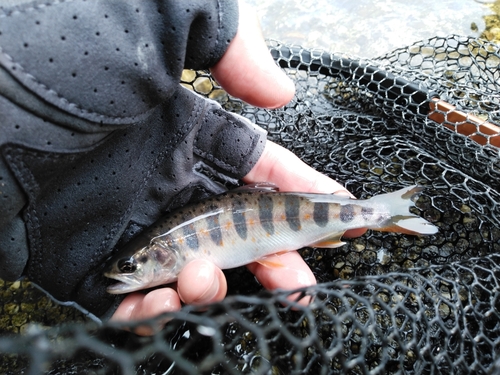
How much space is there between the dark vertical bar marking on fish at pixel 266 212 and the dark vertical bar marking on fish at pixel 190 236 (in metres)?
0.38

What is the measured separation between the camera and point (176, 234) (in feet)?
7.82

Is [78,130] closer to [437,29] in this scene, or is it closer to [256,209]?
[256,209]


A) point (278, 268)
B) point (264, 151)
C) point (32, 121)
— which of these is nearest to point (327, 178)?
point (264, 151)

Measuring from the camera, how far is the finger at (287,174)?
261 centimetres

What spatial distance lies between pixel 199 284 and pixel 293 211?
717 millimetres

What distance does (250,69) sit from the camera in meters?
1.88

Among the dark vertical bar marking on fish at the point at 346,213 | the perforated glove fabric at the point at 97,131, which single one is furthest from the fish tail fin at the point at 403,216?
the perforated glove fabric at the point at 97,131

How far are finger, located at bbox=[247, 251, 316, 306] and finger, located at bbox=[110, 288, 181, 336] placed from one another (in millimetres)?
502

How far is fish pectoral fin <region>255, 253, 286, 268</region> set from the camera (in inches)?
93.2

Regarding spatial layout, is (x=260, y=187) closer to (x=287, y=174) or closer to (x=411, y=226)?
(x=287, y=174)

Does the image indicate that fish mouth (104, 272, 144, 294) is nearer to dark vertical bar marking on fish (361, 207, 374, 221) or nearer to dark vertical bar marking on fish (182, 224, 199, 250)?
dark vertical bar marking on fish (182, 224, 199, 250)

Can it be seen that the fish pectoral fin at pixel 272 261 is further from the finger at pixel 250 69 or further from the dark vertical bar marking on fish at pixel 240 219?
the finger at pixel 250 69

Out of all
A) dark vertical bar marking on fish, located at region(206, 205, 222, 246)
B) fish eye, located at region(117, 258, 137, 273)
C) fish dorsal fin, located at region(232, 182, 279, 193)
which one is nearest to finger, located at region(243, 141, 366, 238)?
fish dorsal fin, located at region(232, 182, 279, 193)

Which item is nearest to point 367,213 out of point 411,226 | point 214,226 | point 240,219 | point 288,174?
point 411,226
